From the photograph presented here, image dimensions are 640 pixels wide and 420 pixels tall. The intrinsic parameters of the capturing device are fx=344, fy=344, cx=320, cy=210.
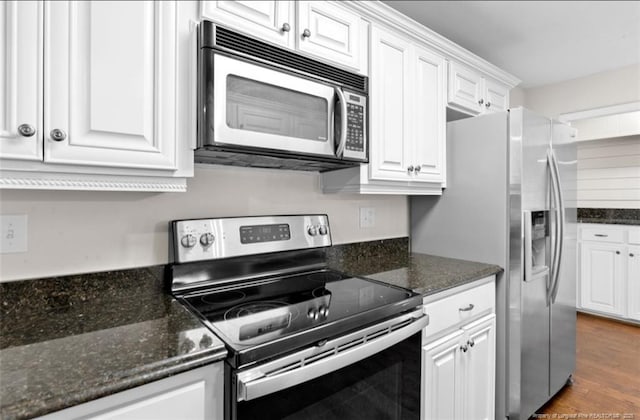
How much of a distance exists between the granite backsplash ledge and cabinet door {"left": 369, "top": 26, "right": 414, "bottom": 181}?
9.63 ft

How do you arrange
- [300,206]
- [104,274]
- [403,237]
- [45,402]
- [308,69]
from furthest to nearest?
[403,237] < [300,206] < [308,69] < [104,274] < [45,402]

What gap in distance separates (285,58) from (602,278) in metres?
3.90

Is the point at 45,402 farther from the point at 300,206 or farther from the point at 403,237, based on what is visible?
the point at 403,237

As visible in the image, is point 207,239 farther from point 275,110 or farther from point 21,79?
point 21,79

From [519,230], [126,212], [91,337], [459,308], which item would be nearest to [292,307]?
[91,337]

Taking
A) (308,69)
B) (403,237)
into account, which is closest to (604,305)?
(403,237)

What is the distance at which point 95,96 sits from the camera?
0.96 m

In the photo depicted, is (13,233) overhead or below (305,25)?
below

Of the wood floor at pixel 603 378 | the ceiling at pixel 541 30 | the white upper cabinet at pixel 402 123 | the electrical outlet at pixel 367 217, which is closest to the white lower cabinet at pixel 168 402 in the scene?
the white upper cabinet at pixel 402 123

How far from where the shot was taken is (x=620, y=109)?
11.5ft

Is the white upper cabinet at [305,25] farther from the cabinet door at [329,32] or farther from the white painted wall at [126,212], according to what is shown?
the white painted wall at [126,212]

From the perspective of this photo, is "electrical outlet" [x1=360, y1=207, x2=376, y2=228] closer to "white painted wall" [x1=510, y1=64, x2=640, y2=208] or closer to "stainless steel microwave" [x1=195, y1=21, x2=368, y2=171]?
"stainless steel microwave" [x1=195, y1=21, x2=368, y2=171]

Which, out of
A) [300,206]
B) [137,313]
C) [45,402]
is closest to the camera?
[45,402]

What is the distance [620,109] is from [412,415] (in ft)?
12.8
